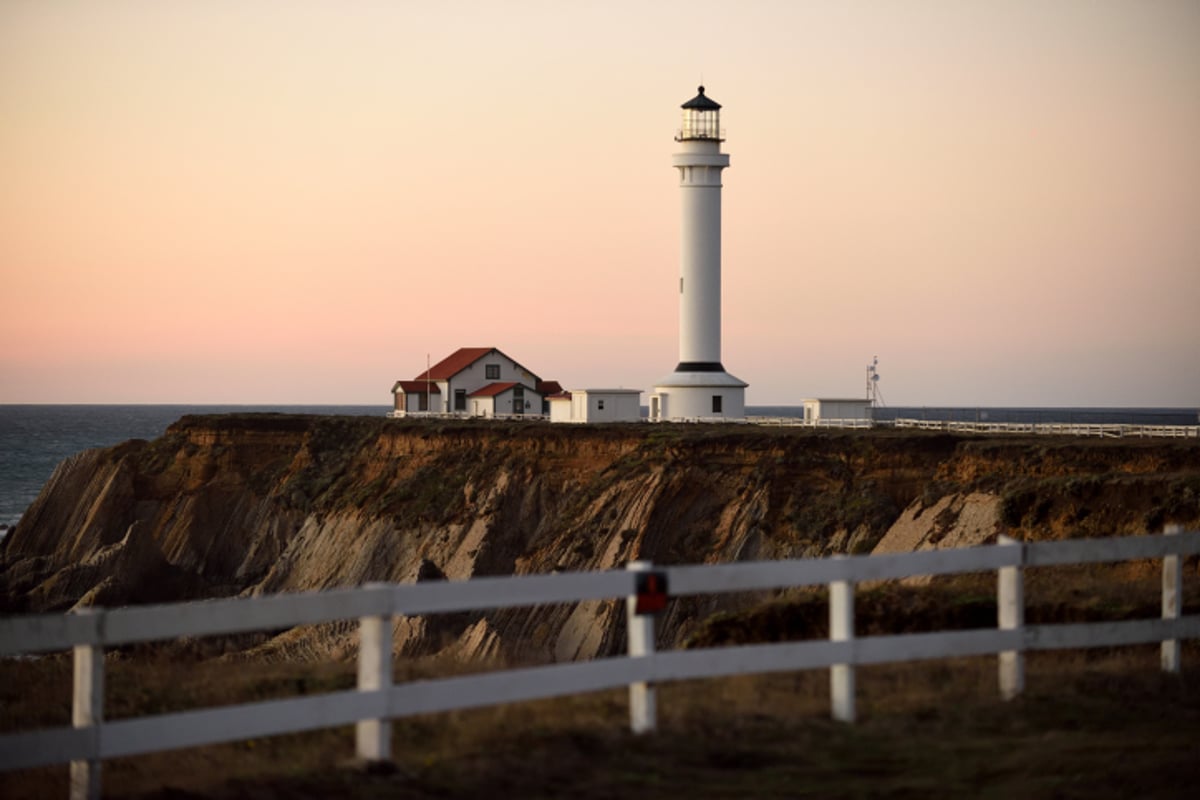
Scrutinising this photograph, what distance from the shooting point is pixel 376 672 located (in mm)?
8945

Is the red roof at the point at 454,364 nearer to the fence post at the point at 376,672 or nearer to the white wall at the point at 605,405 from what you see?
the white wall at the point at 605,405

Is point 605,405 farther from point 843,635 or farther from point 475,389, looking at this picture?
point 843,635

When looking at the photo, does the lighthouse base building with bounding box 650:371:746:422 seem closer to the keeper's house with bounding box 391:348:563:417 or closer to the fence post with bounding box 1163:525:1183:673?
the keeper's house with bounding box 391:348:563:417

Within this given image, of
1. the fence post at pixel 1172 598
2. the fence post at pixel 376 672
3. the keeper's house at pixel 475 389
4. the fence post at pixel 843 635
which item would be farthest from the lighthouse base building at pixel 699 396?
the fence post at pixel 376 672

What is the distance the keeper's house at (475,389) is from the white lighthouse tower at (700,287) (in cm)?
1326

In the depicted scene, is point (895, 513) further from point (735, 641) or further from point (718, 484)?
point (735, 641)

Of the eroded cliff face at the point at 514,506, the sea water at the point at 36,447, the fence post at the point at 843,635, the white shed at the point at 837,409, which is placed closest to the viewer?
the fence post at the point at 843,635

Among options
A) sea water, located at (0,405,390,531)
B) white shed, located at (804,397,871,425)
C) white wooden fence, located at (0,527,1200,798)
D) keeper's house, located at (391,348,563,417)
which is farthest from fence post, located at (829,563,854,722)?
sea water, located at (0,405,390,531)

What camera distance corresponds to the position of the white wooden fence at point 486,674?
8.16 meters

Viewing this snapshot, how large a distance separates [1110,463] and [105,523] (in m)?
44.3

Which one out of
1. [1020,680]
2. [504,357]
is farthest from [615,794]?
[504,357]

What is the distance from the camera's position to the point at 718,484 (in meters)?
47.0

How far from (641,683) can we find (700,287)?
51.0 meters

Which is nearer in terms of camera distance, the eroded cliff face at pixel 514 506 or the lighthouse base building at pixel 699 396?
the eroded cliff face at pixel 514 506
